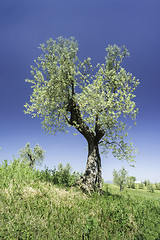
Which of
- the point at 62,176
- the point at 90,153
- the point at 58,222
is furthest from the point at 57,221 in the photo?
the point at 90,153

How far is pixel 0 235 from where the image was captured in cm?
351

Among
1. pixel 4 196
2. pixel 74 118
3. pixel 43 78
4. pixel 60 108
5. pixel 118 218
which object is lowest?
pixel 118 218

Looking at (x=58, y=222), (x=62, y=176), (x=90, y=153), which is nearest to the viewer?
(x=58, y=222)

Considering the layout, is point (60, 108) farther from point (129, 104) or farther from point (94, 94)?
point (129, 104)

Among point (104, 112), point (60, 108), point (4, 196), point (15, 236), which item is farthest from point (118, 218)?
point (60, 108)

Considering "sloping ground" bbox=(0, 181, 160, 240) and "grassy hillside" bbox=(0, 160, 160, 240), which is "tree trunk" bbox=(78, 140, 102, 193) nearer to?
"sloping ground" bbox=(0, 181, 160, 240)

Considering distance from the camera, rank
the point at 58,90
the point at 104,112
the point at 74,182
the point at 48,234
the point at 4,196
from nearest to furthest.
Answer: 1. the point at 48,234
2. the point at 4,196
3. the point at 74,182
4. the point at 104,112
5. the point at 58,90

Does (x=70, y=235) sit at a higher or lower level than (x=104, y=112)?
lower

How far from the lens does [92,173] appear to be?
1111cm

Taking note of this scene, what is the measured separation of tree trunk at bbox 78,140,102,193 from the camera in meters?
10.4

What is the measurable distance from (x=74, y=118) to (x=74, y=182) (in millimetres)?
6371

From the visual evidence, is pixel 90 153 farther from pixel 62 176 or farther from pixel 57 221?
pixel 57 221

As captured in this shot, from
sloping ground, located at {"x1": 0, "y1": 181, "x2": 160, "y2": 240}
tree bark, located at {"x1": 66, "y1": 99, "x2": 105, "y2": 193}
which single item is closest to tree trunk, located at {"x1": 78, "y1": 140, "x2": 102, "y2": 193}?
tree bark, located at {"x1": 66, "y1": 99, "x2": 105, "y2": 193}

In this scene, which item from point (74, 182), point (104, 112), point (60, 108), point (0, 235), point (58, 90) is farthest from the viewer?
point (60, 108)
